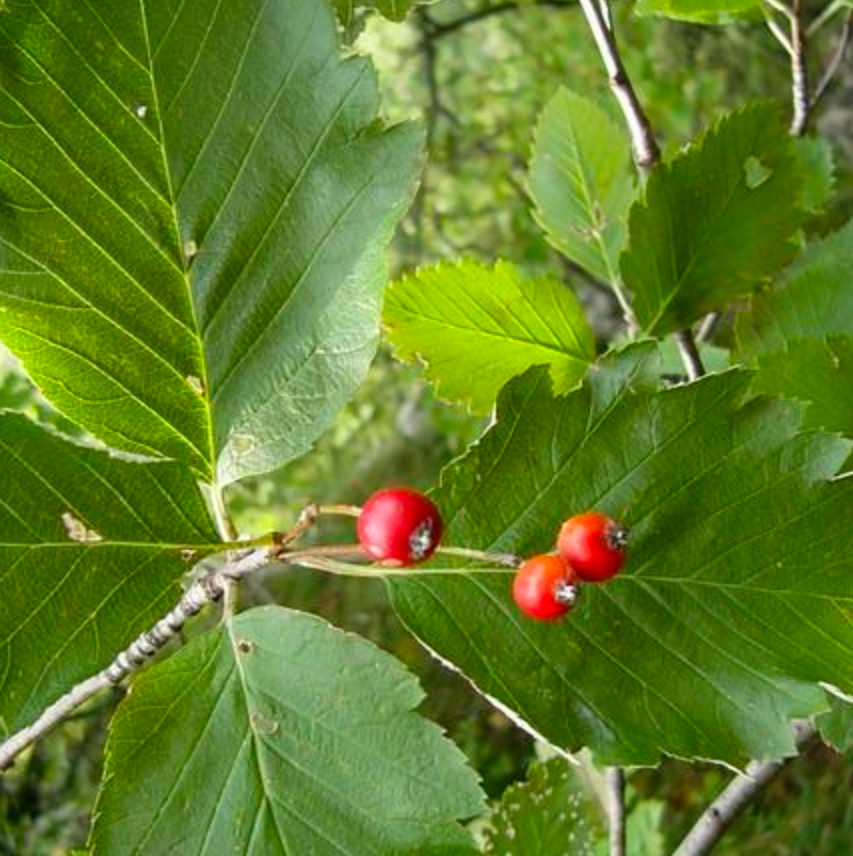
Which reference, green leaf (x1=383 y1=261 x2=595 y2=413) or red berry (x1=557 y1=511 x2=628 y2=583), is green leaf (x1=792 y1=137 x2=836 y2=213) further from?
red berry (x1=557 y1=511 x2=628 y2=583)

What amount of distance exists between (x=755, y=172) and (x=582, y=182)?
0.97ft

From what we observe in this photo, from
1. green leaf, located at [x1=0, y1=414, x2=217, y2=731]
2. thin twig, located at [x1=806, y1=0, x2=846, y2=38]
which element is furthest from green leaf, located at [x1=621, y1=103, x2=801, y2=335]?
green leaf, located at [x1=0, y1=414, x2=217, y2=731]

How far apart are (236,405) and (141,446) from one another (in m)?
0.07

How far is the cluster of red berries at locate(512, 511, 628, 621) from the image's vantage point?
2.47 feet

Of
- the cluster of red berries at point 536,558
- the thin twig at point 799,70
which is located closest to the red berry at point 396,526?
the cluster of red berries at point 536,558

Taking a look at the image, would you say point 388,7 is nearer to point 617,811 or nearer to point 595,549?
point 595,549

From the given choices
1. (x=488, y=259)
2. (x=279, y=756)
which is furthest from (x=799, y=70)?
(x=488, y=259)

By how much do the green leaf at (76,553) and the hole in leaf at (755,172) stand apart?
1.70 feet

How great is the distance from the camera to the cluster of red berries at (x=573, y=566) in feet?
2.47

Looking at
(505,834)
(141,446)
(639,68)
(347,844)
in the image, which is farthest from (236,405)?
(639,68)

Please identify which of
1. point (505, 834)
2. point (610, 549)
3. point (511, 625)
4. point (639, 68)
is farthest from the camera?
point (639, 68)

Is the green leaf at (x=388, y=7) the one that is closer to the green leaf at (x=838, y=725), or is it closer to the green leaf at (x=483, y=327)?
the green leaf at (x=483, y=327)

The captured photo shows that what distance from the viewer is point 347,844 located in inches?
33.4

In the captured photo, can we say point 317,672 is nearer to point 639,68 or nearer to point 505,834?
point 505,834
